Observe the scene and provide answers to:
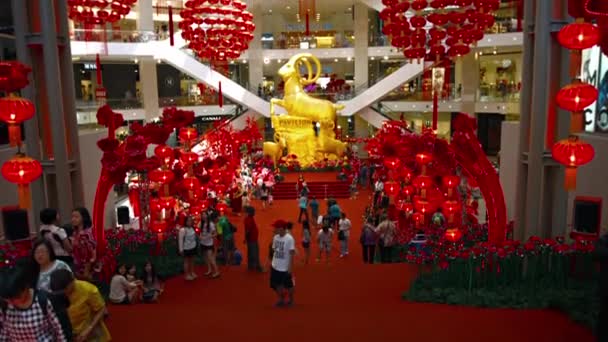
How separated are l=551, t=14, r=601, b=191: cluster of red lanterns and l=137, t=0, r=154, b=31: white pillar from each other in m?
20.5

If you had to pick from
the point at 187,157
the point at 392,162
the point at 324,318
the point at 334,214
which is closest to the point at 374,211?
the point at 334,214

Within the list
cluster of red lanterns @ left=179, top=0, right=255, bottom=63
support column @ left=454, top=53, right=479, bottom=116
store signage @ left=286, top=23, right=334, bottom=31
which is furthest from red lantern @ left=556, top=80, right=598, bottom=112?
store signage @ left=286, top=23, right=334, bottom=31

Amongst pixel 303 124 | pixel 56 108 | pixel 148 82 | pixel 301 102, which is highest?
pixel 148 82

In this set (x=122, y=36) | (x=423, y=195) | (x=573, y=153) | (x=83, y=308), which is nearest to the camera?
(x=83, y=308)

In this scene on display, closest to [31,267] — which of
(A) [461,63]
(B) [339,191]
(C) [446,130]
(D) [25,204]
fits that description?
(D) [25,204]

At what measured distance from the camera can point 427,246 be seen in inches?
343

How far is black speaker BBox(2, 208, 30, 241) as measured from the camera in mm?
7250

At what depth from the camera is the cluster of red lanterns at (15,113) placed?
→ 18.8ft

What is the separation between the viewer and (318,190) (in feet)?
62.4

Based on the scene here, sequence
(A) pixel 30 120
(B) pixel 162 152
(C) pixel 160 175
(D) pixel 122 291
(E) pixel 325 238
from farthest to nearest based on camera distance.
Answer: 1. (E) pixel 325 238
2. (B) pixel 162 152
3. (C) pixel 160 175
4. (A) pixel 30 120
5. (D) pixel 122 291

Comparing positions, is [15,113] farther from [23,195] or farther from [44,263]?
[44,263]

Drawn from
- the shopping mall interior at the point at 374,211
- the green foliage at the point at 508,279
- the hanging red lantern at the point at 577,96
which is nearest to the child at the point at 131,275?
the shopping mall interior at the point at 374,211

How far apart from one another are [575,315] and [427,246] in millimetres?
3303

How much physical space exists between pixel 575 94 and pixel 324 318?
351cm
